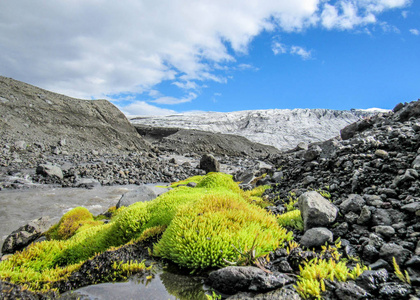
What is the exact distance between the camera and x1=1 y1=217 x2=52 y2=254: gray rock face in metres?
7.50

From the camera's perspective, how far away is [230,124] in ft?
374

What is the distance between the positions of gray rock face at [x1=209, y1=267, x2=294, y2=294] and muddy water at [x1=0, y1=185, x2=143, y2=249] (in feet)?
32.6

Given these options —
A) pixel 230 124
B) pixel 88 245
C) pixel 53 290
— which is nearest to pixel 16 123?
pixel 88 245

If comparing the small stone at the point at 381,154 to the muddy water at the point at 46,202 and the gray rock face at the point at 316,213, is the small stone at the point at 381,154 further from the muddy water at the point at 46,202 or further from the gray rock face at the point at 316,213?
the muddy water at the point at 46,202

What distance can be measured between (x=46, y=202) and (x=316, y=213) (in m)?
15.1

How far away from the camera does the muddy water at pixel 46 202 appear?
11.8 meters

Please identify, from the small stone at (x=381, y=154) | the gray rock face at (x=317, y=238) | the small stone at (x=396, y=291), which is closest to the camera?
the small stone at (x=396, y=291)

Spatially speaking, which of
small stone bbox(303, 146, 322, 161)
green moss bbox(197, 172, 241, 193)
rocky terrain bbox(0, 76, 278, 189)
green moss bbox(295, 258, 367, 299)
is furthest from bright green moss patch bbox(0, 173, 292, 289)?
rocky terrain bbox(0, 76, 278, 189)

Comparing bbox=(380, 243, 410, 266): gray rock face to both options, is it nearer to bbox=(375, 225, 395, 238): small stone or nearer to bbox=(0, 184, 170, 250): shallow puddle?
bbox=(375, 225, 395, 238): small stone

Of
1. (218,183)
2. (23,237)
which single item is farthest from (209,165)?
(23,237)

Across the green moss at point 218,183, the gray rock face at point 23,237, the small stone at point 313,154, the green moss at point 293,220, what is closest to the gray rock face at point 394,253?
the green moss at point 293,220

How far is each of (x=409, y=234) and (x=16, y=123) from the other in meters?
39.3

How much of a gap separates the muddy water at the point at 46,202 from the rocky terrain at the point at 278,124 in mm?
72333

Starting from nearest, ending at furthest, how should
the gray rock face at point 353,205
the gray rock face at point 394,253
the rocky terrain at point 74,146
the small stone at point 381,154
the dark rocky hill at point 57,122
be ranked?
the gray rock face at point 394,253 < the gray rock face at point 353,205 < the small stone at point 381,154 < the rocky terrain at point 74,146 < the dark rocky hill at point 57,122
